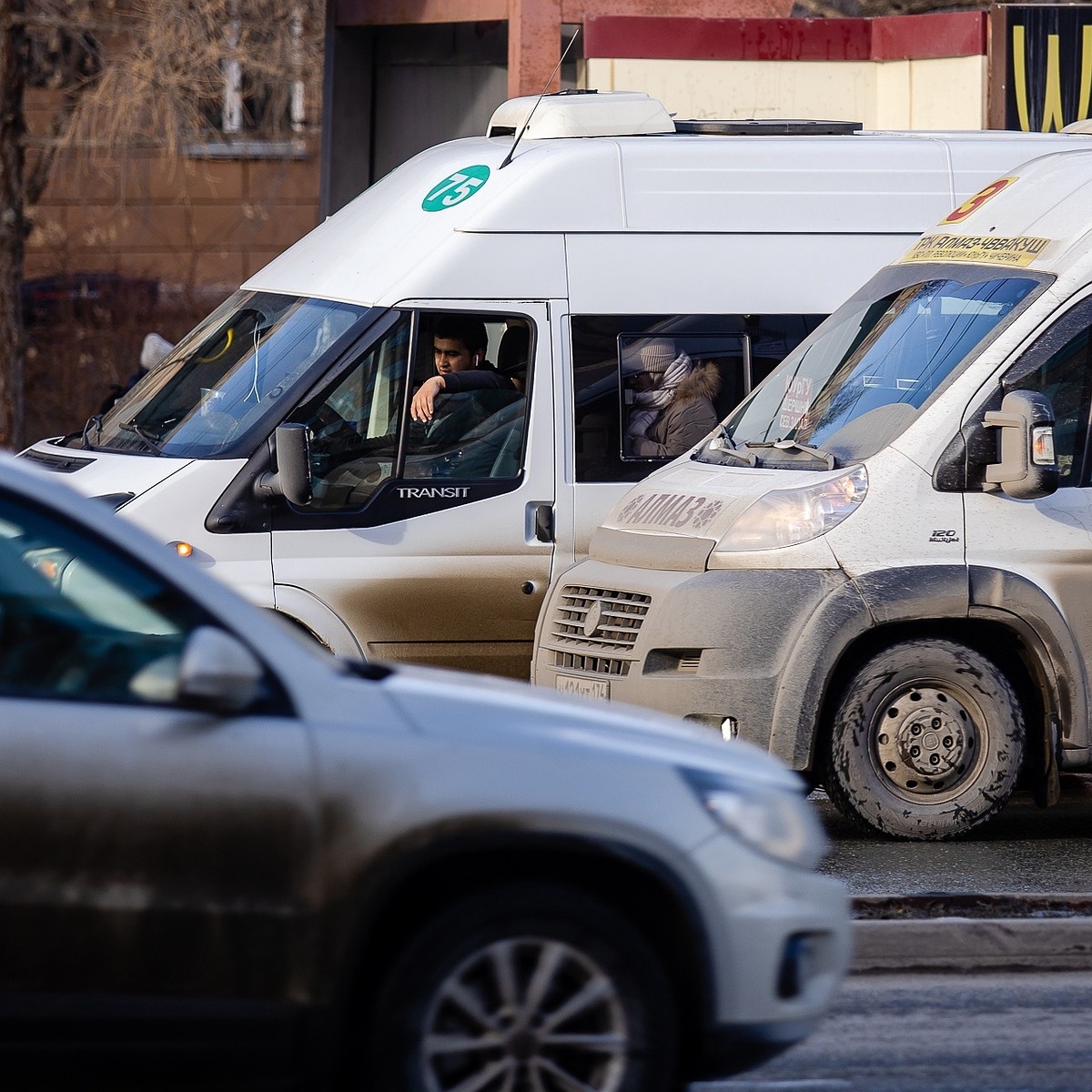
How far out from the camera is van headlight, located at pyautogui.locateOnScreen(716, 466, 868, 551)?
714 centimetres

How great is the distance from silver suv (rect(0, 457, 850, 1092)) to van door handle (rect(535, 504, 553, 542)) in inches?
168

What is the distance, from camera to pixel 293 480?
7.85 metres

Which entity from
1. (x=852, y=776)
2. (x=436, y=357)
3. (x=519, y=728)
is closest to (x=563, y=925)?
(x=519, y=728)

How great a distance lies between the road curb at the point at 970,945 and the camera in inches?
231

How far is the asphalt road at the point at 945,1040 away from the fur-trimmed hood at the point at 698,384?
342 cm

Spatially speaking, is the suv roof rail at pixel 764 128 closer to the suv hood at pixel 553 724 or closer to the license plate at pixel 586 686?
the license plate at pixel 586 686

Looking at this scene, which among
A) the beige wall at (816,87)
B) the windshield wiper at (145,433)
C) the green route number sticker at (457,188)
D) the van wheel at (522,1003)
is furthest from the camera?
the beige wall at (816,87)

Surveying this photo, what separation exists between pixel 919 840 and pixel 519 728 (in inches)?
150

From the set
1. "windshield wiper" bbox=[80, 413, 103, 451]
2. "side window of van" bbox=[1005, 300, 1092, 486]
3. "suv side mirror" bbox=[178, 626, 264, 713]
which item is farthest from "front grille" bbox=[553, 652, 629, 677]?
"suv side mirror" bbox=[178, 626, 264, 713]

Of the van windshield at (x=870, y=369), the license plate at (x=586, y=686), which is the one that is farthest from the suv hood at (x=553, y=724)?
the van windshield at (x=870, y=369)

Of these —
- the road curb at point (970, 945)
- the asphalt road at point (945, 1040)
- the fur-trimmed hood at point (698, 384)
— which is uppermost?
the fur-trimmed hood at point (698, 384)

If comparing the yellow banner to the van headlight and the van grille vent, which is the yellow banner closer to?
the van headlight

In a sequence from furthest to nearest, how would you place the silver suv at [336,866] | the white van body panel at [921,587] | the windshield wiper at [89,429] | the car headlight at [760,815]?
1. the windshield wiper at [89,429]
2. the white van body panel at [921,587]
3. the car headlight at [760,815]
4. the silver suv at [336,866]

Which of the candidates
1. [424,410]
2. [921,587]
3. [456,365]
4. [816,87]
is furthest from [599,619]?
[816,87]
